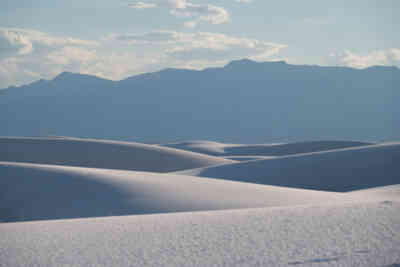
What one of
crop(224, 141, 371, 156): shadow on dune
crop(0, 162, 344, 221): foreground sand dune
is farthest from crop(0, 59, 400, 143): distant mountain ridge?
crop(0, 162, 344, 221): foreground sand dune

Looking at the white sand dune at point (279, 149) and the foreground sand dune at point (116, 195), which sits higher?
the white sand dune at point (279, 149)

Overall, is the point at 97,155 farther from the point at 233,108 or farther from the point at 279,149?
the point at 233,108

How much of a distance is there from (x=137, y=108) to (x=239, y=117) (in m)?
42.8

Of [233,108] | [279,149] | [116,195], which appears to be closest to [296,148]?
[279,149]

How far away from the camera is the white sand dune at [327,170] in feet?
75.2

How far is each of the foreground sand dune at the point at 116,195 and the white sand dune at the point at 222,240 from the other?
4.25 meters

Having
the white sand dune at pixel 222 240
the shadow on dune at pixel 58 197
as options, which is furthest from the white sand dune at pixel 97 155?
the white sand dune at pixel 222 240

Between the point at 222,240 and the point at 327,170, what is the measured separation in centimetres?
2107

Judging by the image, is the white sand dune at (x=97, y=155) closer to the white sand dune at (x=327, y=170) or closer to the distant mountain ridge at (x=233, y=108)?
the white sand dune at (x=327, y=170)

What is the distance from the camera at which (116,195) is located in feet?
37.3

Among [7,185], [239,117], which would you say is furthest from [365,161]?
[239,117]

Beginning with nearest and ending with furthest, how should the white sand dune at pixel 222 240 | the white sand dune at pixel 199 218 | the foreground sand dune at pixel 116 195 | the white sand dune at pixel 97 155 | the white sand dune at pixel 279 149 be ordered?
the white sand dune at pixel 222 240 < the white sand dune at pixel 199 218 < the foreground sand dune at pixel 116 195 < the white sand dune at pixel 97 155 < the white sand dune at pixel 279 149

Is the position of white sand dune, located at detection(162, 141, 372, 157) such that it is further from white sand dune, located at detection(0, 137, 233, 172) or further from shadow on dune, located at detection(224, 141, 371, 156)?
white sand dune, located at detection(0, 137, 233, 172)

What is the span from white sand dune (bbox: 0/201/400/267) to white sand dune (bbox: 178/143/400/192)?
17700 mm
